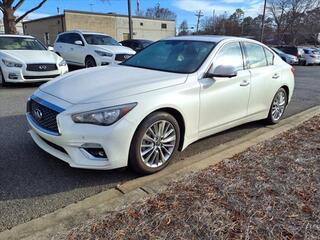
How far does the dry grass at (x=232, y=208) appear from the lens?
252cm

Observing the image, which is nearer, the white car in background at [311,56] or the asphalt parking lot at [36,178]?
A: the asphalt parking lot at [36,178]

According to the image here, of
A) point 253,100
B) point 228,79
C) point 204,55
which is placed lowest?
point 253,100

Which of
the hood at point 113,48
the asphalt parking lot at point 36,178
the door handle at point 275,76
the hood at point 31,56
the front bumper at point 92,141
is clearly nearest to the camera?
the asphalt parking lot at point 36,178

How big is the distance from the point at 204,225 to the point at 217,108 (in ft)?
6.37

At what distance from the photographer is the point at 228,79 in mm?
4336

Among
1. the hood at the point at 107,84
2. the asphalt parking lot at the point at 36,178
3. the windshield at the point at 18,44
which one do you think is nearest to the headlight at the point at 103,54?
the windshield at the point at 18,44

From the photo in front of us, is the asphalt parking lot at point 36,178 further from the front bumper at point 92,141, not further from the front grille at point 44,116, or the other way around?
the front grille at point 44,116

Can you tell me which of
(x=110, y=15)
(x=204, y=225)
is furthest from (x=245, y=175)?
(x=110, y=15)

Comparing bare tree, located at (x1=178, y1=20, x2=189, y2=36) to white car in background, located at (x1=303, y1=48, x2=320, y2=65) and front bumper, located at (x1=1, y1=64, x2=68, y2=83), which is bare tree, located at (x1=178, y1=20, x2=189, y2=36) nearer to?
white car in background, located at (x1=303, y1=48, x2=320, y2=65)

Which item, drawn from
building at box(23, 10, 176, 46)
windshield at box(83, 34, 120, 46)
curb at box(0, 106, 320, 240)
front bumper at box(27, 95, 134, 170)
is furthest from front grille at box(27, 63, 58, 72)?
building at box(23, 10, 176, 46)

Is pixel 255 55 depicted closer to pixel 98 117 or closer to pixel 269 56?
pixel 269 56

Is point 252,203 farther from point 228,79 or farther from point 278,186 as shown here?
point 228,79

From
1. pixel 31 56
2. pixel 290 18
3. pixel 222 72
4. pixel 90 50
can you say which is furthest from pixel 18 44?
pixel 290 18

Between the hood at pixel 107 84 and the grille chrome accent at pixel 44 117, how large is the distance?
18 centimetres
